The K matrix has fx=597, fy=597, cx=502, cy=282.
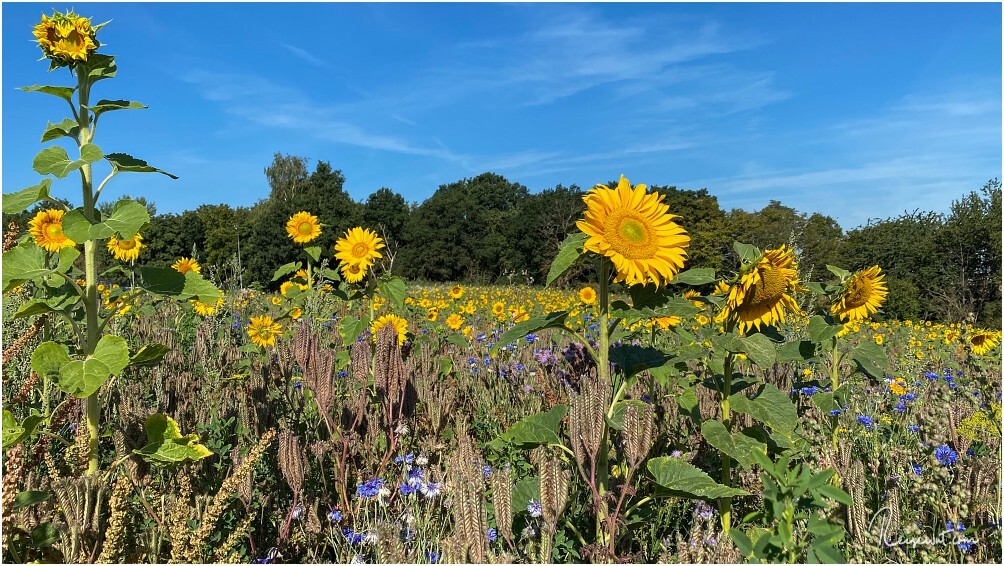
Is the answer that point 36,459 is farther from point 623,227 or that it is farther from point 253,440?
point 623,227

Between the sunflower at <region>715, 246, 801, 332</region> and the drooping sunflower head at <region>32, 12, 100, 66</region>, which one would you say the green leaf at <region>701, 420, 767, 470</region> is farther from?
the drooping sunflower head at <region>32, 12, 100, 66</region>

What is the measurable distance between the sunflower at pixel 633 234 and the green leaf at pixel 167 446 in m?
1.39

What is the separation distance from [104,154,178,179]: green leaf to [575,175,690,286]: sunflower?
4.27ft

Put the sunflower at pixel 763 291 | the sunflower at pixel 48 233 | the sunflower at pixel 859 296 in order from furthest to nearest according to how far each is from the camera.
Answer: the sunflower at pixel 48 233 → the sunflower at pixel 859 296 → the sunflower at pixel 763 291

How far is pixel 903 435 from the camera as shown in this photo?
134 inches

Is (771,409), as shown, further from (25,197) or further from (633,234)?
(25,197)

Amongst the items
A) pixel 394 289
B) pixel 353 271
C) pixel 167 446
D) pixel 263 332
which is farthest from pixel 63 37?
pixel 263 332

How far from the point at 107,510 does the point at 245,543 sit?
19.0 inches

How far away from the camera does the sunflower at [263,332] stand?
4.86 meters

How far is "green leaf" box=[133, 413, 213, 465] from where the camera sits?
186 cm

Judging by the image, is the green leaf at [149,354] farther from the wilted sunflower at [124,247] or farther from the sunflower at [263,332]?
the wilted sunflower at [124,247]

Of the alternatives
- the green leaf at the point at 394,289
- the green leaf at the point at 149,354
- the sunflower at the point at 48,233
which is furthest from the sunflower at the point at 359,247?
the green leaf at the point at 149,354

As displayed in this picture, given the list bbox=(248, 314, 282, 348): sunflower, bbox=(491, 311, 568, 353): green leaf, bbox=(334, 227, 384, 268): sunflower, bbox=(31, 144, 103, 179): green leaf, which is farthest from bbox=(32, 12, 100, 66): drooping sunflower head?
bbox=(248, 314, 282, 348): sunflower

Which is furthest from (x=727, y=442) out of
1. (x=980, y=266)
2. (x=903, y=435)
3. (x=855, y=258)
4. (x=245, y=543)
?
(x=855, y=258)
